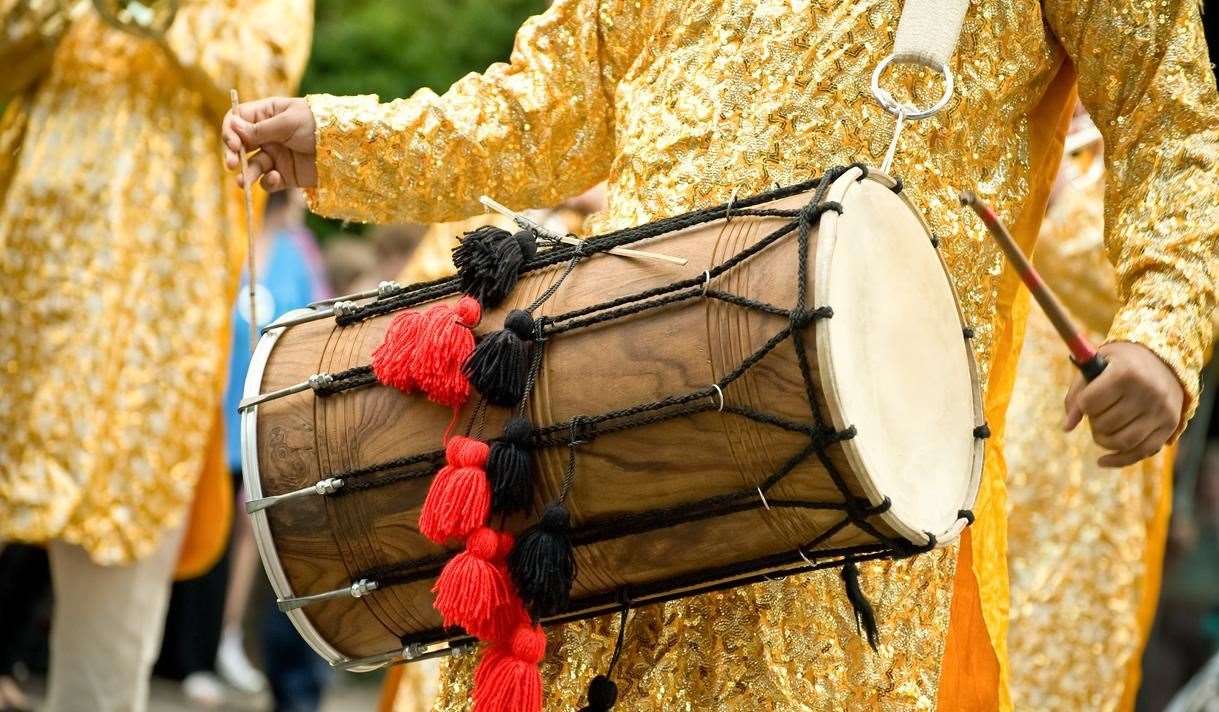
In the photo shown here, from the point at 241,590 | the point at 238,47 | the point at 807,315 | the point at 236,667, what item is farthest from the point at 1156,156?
the point at 236,667

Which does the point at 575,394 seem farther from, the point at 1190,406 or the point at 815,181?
the point at 1190,406

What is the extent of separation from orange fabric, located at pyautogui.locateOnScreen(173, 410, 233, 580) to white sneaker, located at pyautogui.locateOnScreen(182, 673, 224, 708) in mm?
1909

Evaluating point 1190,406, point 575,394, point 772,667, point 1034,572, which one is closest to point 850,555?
point 772,667

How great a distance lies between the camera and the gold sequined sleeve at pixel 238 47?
14.4 ft

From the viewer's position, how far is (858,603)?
7.68ft

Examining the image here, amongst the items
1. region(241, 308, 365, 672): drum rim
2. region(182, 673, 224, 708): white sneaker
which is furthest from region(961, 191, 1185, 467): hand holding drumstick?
region(182, 673, 224, 708): white sneaker

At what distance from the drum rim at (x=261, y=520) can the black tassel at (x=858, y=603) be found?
0.70 m

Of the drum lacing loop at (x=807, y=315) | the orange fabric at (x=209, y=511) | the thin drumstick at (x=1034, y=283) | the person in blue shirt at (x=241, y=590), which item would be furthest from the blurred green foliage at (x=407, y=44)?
the drum lacing loop at (x=807, y=315)

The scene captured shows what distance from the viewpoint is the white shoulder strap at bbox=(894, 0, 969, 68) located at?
7.66ft

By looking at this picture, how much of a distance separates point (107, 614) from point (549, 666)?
7.14ft

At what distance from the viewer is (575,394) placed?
7.15 feet

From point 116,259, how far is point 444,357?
7.85 feet

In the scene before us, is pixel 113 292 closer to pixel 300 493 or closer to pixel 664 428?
pixel 300 493

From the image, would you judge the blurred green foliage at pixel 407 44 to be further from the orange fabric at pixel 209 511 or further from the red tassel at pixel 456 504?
the red tassel at pixel 456 504
